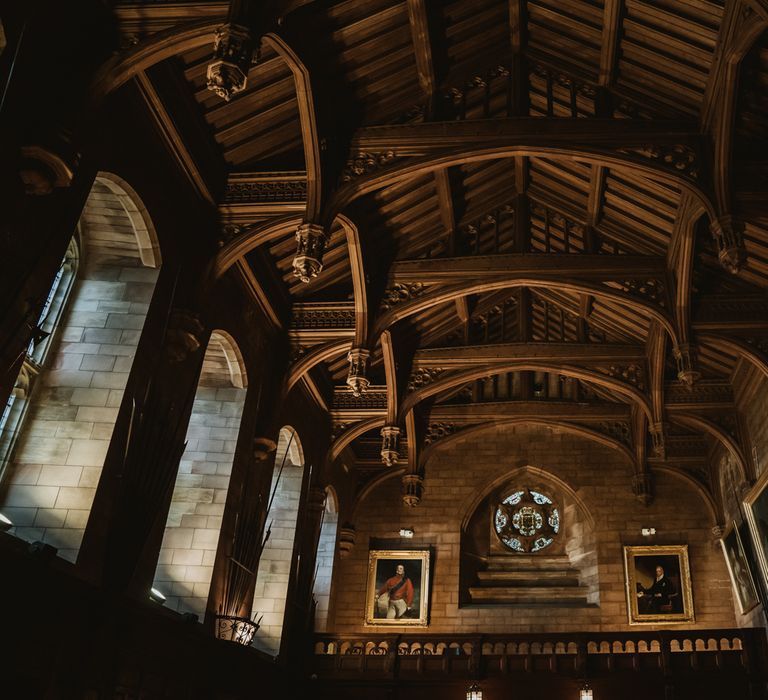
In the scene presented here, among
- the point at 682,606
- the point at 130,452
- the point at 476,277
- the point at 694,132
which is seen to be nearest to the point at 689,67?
the point at 694,132

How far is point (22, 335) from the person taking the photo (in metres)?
6.56

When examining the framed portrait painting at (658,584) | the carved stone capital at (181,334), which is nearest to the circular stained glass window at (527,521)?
the framed portrait painting at (658,584)

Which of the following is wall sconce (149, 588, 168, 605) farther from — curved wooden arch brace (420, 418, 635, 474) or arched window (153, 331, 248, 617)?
curved wooden arch brace (420, 418, 635, 474)

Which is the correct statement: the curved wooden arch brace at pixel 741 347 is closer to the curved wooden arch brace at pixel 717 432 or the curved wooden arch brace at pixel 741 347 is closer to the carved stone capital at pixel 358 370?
the curved wooden arch brace at pixel 717 432

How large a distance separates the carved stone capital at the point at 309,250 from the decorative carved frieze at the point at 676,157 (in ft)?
12.7

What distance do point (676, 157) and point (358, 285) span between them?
4.72 m

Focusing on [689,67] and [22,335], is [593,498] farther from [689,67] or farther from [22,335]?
[22,335]

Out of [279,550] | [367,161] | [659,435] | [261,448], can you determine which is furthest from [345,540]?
[367,161]

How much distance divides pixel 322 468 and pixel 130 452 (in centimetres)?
700

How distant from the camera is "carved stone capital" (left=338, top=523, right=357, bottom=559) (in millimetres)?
16453

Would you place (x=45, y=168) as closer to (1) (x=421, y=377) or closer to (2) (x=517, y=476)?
(1) (x=421, y=377)

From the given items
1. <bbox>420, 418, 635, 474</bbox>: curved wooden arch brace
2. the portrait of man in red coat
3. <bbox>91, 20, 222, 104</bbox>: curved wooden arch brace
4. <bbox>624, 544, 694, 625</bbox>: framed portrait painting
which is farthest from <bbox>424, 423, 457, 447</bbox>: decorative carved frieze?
<bbox>91, 20, 222, 104</bbox>: curved wooden arch brace

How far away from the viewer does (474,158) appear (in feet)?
32.8

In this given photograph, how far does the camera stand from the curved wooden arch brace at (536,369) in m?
14.4
